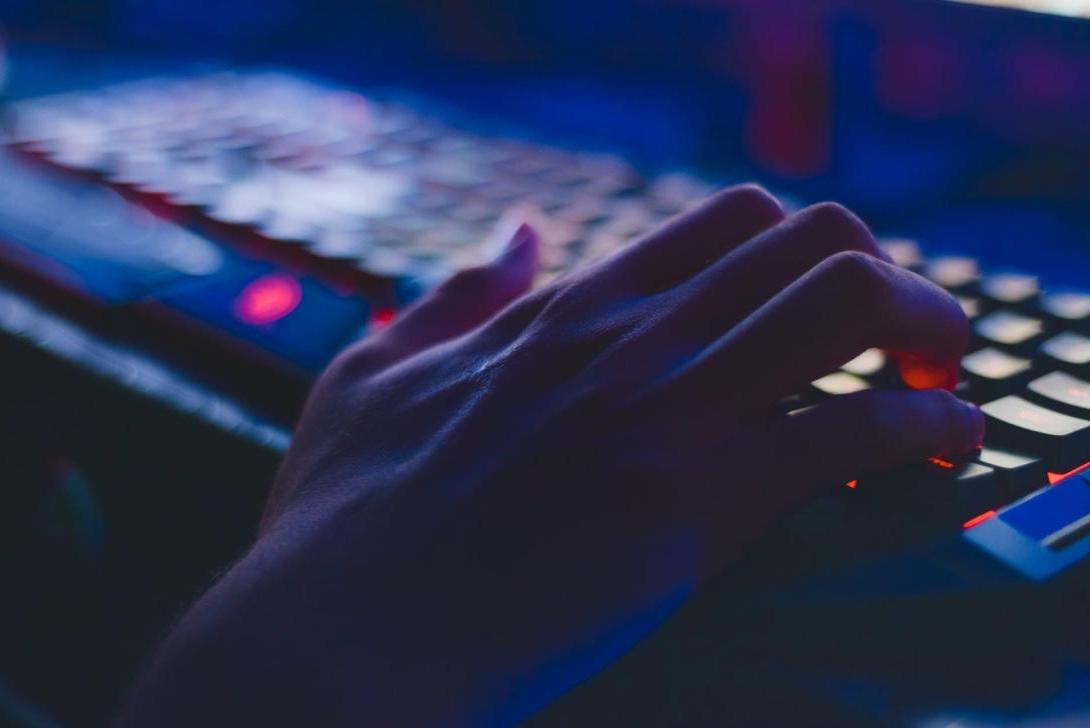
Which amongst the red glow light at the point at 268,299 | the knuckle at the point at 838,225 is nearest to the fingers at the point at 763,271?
the knuckle at the point at 838,225

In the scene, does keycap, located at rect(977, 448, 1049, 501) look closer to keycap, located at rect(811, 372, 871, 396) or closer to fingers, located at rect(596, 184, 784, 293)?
keycap, located at rect(811, 372, 871, 396)

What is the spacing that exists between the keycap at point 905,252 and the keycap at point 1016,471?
0.51 feet

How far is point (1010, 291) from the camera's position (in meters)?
0.49

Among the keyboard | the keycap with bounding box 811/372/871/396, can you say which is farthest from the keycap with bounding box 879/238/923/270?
the keycap with bounding box 811/372/871/396

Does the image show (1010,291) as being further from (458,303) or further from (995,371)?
(458,303)

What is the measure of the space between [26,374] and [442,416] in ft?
0.97

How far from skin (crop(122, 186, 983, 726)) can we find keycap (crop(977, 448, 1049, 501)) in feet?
0.04

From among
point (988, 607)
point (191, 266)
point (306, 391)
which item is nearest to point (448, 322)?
point (306, 391)

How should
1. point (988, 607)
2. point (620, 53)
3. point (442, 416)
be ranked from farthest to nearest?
point (620, 53) < point (442, 416) < point (988, 607)

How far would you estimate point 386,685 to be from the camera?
0.36m

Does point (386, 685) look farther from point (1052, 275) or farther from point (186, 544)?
point (1052, 275)

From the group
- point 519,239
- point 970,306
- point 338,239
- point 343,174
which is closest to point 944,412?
point 970,306

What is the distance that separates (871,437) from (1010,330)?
5.1 inches

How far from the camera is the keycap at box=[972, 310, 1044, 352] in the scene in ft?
1.49
